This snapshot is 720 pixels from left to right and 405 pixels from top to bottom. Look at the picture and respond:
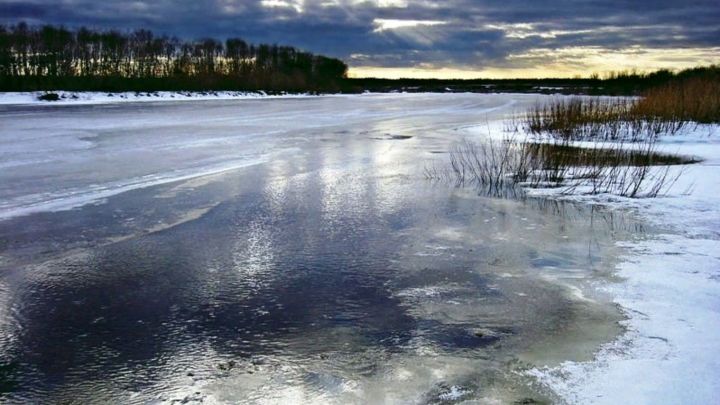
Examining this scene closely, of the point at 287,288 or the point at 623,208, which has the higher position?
the point at 623,208

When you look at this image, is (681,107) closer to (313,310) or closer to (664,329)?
(664,329)

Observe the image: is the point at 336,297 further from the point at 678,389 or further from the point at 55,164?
the point at 55,164

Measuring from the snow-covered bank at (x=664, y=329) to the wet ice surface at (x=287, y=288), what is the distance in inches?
6.4

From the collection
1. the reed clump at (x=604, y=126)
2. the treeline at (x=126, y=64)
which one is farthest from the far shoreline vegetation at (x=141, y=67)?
the reed clump at (x=604, y=126)

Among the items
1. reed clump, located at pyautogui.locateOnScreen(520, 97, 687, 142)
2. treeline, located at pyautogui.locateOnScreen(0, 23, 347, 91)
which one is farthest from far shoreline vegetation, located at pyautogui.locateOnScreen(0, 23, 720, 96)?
reed clump, located at pyautogui.locateOnScreen(520, 97, 687, 142)

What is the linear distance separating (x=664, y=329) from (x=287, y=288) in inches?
98.9

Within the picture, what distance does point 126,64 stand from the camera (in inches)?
2515

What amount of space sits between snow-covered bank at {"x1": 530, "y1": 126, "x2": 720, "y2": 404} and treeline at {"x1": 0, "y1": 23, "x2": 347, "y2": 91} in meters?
41.4

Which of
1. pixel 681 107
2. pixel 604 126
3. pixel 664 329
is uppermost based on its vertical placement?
pixel 681 107

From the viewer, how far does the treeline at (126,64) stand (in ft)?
148

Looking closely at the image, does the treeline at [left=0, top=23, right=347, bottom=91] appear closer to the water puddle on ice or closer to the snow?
the snow

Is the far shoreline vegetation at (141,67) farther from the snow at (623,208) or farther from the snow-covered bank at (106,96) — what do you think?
the snow at (623,208)

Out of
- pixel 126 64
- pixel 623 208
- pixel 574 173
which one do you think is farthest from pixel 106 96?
pixel 623 208

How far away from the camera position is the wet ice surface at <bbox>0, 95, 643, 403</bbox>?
10.0 feet
